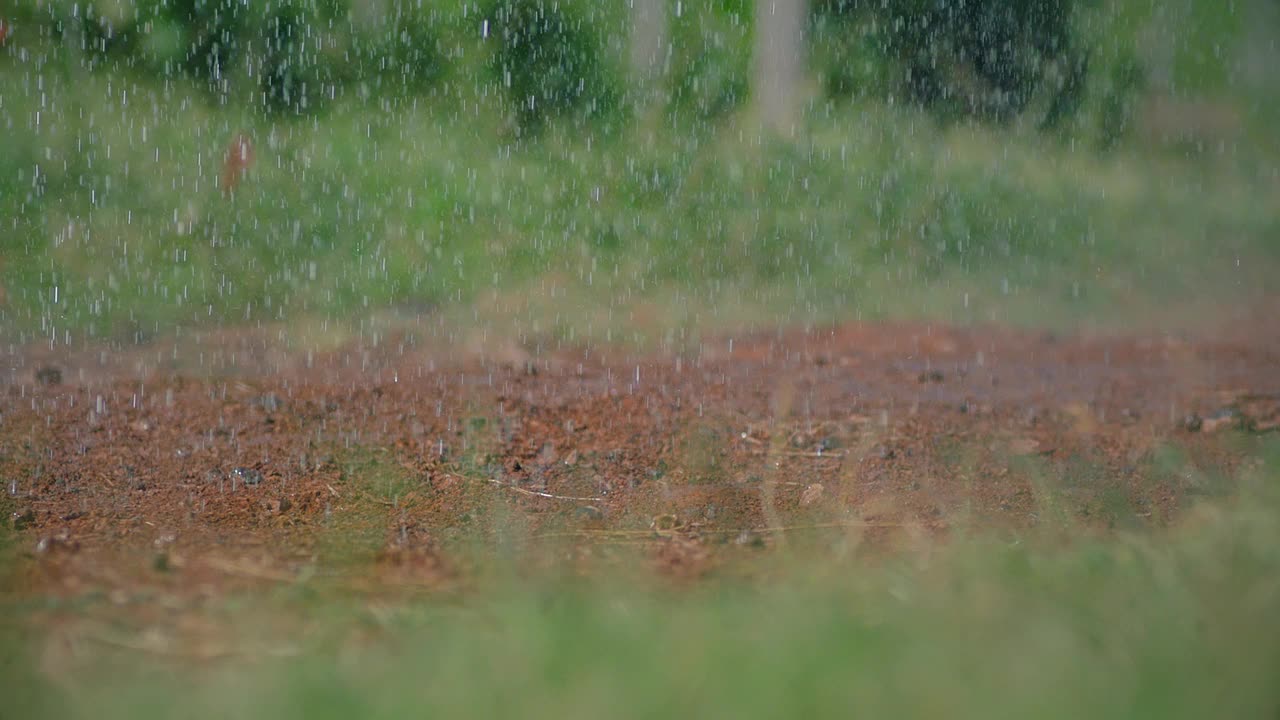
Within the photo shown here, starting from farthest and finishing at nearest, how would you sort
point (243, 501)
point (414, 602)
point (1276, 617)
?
point (243, 501) < point (414, 602) < point (1276, 617)

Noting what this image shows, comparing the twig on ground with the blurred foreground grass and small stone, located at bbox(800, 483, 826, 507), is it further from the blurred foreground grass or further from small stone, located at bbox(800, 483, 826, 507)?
the blurred foreground grass

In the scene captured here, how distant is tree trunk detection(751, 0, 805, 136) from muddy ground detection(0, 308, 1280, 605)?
7.91ft

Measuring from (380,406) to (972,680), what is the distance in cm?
295

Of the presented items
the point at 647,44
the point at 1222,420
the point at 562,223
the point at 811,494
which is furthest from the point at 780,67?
the point at 811,494

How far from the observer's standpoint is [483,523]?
312 cm

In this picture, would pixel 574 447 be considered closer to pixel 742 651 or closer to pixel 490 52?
pixel 742 651

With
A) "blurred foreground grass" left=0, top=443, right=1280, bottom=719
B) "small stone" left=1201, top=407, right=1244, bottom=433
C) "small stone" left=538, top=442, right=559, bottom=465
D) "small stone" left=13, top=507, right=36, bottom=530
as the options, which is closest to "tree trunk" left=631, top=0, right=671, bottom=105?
"small stone" left=1201, top=407, right=1244, bottom=433

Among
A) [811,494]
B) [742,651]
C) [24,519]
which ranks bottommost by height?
[24,519]

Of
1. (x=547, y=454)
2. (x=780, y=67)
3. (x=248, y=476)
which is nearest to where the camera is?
(x=248, y=476)

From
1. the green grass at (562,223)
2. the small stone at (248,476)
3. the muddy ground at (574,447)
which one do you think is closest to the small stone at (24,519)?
the muddy ground at (574,447)

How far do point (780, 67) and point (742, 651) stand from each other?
636cm

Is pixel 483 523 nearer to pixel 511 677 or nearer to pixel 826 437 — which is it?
pixel 826 437

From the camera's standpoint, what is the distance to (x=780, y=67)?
766 cm

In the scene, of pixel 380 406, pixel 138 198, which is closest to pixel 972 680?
Answer: pixel 380 406
